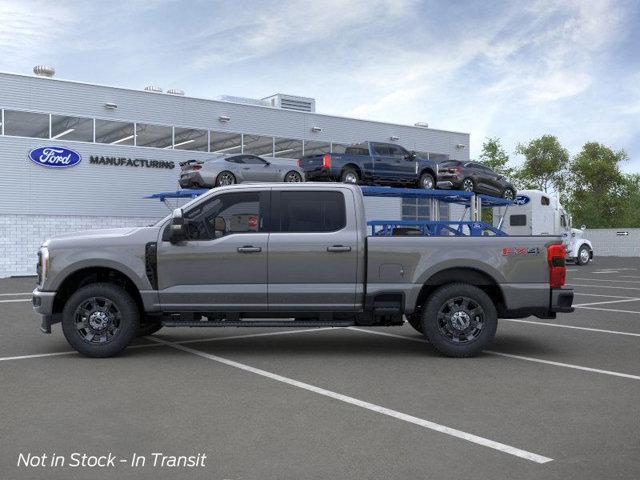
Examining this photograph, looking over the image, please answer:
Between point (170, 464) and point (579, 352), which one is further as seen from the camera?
point (579, 352)

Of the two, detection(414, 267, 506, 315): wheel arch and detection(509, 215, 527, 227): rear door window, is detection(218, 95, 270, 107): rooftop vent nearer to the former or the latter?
detection(509, 215, 527, 227): rear door window

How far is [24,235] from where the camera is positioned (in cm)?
2805

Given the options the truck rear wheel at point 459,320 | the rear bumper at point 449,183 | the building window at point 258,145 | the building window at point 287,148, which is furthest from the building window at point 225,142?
the truck rear wheel at point 459,320

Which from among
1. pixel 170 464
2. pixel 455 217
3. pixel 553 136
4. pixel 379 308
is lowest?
pixel 170 464

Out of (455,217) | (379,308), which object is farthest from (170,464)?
(455,217)

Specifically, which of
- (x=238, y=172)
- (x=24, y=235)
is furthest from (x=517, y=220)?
(x=24, y=235)

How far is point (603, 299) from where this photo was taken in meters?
16.4

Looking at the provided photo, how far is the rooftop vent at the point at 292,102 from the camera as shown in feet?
122

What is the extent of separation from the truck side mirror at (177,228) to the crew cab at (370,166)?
13.5 meters

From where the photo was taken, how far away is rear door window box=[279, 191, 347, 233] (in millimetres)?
8547

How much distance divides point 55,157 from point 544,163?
59975 mm

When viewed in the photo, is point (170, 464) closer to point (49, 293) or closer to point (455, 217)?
point (49, 293)

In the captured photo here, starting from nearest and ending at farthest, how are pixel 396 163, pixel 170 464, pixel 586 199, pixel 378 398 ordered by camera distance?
pixel 170 464 < pixel 378 398 < pixel 396 163 < pixel 586 199

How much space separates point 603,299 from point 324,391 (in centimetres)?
1175
